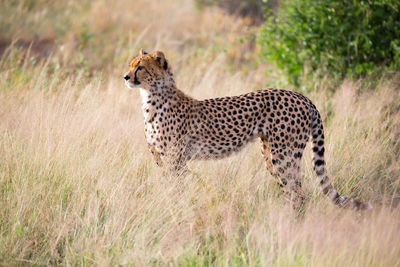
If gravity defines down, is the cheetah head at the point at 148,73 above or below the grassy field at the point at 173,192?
above

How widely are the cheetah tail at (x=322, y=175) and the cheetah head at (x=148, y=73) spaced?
125 cm

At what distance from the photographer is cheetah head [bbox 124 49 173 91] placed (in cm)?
348

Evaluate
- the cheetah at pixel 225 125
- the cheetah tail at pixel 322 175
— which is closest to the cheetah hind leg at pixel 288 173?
the cheetah at pixel 225 125

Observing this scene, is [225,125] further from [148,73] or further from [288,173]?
[148,73]

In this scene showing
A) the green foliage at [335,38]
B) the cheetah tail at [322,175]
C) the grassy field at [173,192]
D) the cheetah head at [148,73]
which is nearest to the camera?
the grassy field at [173,192]

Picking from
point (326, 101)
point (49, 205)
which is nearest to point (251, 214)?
point (49, 205)

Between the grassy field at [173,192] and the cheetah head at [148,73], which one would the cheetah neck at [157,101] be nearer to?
the cheetah head at [148,73]

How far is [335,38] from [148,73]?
2.90 m

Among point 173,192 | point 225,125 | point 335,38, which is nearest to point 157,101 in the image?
point 225,125

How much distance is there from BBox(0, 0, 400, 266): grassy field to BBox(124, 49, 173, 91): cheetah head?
61 cm

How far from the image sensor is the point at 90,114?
4.27 meters

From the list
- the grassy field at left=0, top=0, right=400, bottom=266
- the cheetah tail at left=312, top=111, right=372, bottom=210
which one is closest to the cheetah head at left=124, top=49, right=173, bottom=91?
the grassy field at left=0, top=0, right=400, bottom=266

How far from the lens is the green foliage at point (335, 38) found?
5383 mm

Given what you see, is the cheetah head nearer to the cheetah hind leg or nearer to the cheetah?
the cheetah
